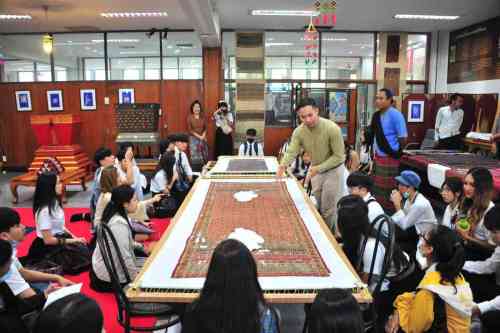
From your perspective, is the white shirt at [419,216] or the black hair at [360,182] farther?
the white shirt at [419,216]

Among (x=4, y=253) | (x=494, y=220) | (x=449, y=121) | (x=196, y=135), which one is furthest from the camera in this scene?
(x=196, y=135)

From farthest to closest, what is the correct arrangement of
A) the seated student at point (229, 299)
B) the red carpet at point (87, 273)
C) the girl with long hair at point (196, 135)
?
the girl with long hair at point (196, 135) < the red carpet at point (87, 273) < the seated student at point (229, 299)

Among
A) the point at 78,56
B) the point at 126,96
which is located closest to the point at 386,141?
the point at 126,96

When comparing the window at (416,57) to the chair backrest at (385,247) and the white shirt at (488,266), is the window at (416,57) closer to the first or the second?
the white shirt at (488,266)

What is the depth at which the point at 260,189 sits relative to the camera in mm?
3791

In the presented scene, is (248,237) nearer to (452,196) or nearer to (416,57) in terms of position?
(452,196)

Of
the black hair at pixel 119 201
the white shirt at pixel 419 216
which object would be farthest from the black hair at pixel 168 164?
the white shirt at pixel 419 216

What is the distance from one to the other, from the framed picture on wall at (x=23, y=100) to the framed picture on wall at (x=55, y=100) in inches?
16.8

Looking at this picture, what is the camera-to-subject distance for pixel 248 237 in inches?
98.4

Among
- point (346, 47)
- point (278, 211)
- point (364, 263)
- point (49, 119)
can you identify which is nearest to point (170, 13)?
point (49, 119)

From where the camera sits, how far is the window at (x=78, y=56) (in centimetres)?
892

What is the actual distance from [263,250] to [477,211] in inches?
67.6

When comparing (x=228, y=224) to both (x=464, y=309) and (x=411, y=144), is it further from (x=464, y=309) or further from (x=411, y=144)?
(x=411, y=144)

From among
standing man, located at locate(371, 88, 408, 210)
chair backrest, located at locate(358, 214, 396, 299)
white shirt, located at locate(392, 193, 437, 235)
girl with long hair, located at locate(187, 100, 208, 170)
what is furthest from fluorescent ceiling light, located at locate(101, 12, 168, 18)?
chair backrest, located at locate(358, 214, 396, 299)
